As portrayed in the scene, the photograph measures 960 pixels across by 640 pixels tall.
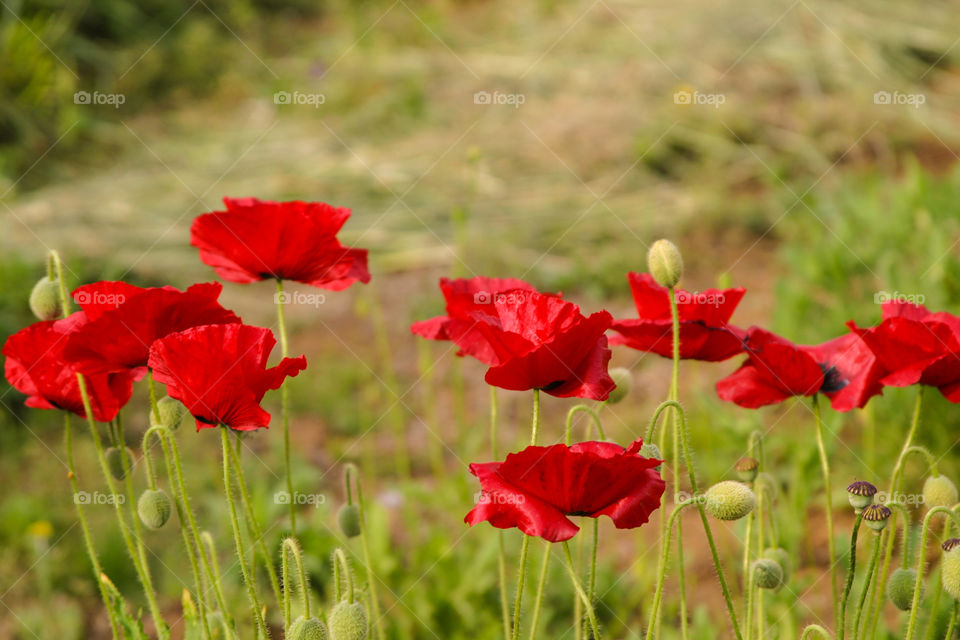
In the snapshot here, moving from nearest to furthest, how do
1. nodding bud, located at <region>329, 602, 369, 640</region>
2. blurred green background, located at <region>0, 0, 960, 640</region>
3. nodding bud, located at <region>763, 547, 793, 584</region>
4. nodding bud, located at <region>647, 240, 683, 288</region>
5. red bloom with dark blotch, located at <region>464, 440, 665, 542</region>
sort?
red bloom with dark blotch, located at <region>464, 440, 665, 542</region> < nodding bud, located at <region>329, 602, 369, 640</region> < nodding bud, located at <region>647, 240, 683, 288</region> < nodding bud, located at <region>763, 547, 793, 584</region> < blurred green background, located at <region>0, 0, 960, 640</region>

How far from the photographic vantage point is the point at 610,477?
997 millimetres

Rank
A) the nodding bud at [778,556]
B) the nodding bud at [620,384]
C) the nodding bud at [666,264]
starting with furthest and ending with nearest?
the nodding bud at [620,384] < the nodding bud at [778,556] < the nodding bud at [666,264]

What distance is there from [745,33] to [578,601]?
514cm

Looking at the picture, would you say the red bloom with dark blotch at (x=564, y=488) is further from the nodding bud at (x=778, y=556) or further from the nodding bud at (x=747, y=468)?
→ the nodding bud at (x=778, y=556)

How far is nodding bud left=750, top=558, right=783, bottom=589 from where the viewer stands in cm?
118

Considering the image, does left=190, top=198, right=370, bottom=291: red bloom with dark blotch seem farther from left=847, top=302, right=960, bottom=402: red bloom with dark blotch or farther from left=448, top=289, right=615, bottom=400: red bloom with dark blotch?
left=847, top=302, right=960, bottom=402: red bloom with dark blotch

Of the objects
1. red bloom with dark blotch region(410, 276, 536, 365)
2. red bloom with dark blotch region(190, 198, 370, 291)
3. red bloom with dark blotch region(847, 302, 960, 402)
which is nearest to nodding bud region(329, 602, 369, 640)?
red bloom with dark blotch region(410, 276, 536, 365)

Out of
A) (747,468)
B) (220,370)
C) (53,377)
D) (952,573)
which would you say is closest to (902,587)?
(952,573)

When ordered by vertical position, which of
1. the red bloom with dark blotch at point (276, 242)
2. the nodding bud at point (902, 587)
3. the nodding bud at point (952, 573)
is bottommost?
the nodding bud at point (902, 587)

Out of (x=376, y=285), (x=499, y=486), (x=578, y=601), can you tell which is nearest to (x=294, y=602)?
(x=578, y=601)

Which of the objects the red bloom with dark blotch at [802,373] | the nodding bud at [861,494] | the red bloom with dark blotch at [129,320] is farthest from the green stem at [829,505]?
the red bloom with dark blotch at [129,320]

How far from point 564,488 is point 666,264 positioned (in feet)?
1.06

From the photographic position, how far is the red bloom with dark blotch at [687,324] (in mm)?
1244

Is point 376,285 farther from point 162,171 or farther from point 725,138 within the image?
point 725,138
